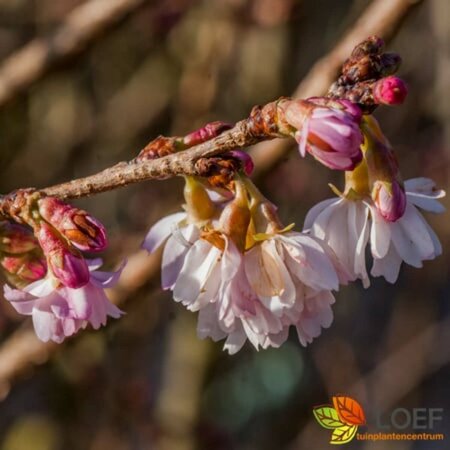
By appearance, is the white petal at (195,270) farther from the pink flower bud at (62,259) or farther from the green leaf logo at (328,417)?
the green leaf logo at (328,417)

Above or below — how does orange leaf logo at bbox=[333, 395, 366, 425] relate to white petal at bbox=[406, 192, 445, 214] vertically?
below

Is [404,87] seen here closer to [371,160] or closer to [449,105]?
[371,160]

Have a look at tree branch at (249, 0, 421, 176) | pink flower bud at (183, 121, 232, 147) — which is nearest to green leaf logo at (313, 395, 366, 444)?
tree branch at (249, 0, 421, 176)

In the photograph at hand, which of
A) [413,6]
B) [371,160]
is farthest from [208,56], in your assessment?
[371,160]

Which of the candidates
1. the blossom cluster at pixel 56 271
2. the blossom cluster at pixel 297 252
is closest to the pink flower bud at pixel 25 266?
the blossom cluster at pixel 56 271

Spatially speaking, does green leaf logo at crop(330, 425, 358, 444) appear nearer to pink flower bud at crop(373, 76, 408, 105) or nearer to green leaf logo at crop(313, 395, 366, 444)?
green leaf logo at crop(313, 395, 366, 444)

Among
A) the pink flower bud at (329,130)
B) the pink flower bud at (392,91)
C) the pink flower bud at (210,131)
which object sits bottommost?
the pink flower bud at (210,131)
